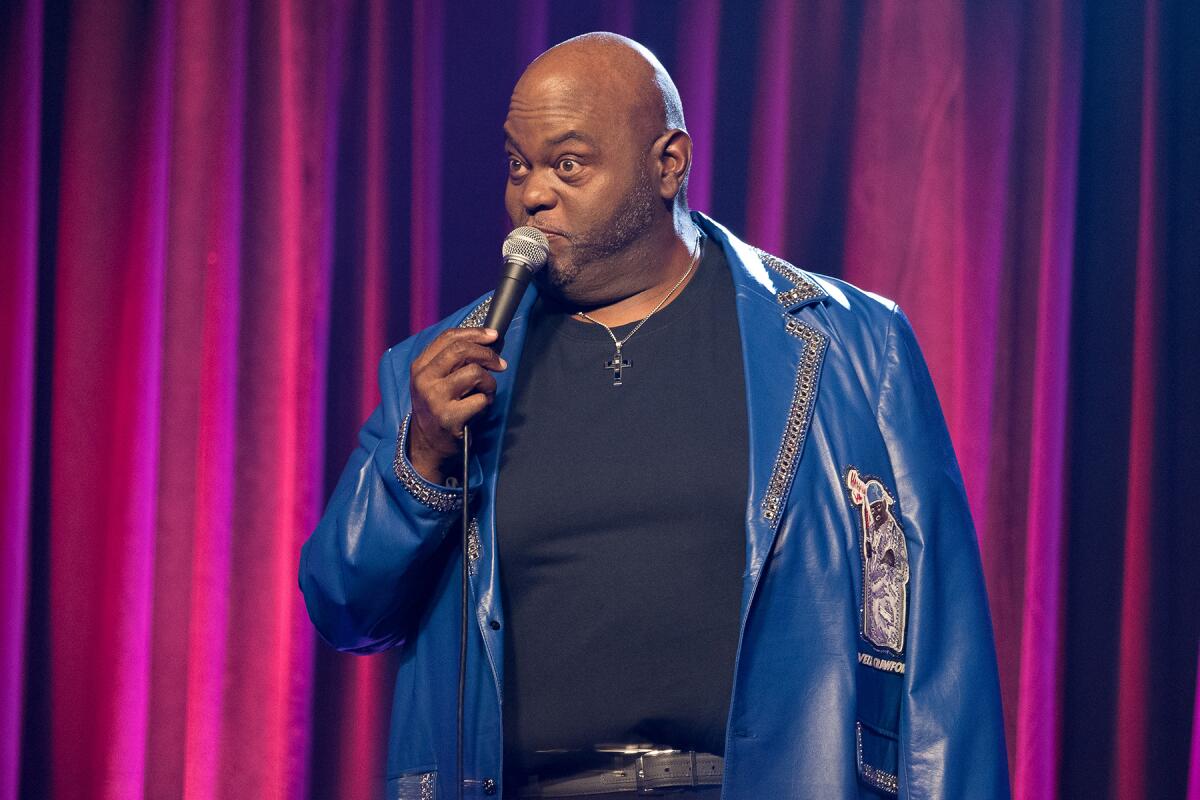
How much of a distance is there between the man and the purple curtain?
0.77 meters

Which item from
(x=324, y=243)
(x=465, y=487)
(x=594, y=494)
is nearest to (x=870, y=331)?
(x=594, y=494)

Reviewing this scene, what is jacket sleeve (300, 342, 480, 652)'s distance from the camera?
1755mm

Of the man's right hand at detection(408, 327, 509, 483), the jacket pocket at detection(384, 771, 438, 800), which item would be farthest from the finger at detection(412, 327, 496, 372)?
the jacket pocket at detection(384, 771, 438, 800)

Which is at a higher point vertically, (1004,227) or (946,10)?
(946,10)

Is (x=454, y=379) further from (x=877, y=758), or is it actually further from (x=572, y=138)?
(x=877, y=758)

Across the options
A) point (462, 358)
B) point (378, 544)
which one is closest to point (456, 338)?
point (462, 358)

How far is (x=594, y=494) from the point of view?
1812 millimetres

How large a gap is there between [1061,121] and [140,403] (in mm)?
1993

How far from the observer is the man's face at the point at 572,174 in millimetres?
1896

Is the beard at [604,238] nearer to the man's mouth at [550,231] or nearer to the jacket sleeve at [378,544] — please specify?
the man's mouth at [550,231]

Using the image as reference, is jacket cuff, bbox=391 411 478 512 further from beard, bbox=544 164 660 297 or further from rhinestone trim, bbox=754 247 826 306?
rhinestone trim, bbox=754 247 826 306

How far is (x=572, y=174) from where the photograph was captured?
6.25 ft

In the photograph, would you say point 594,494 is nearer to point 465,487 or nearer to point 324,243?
point 465,487

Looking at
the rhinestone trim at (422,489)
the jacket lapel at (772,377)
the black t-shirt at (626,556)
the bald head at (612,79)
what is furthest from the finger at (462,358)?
the bald head at (612,79)
